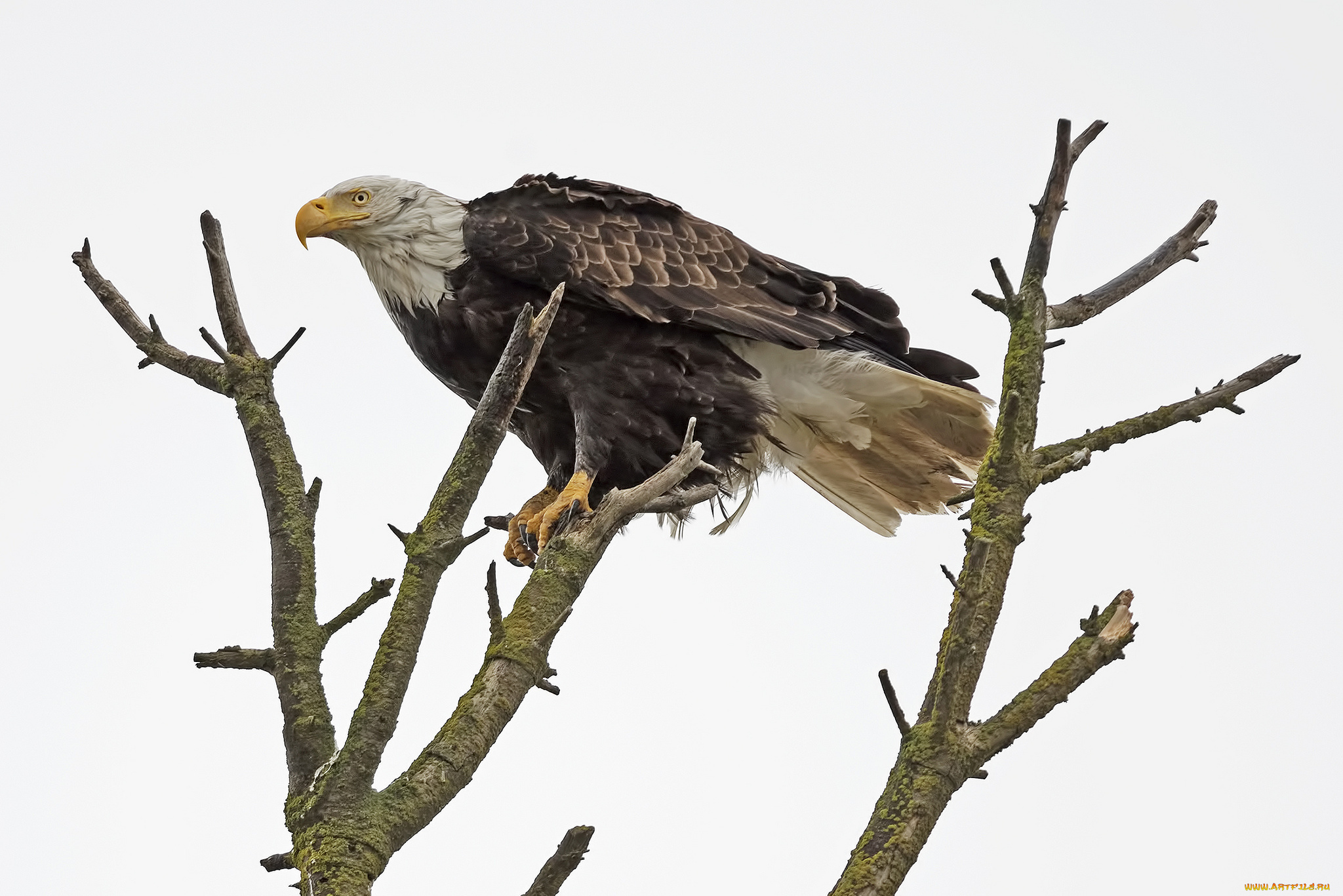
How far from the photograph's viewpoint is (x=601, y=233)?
5359mm

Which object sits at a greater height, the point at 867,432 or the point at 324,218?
the point at 867,432

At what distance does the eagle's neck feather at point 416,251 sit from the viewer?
5.26m

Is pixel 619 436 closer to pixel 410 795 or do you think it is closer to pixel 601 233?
pixel 601 233

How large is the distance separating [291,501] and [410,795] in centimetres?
104

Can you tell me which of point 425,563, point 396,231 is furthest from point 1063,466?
point 396,231

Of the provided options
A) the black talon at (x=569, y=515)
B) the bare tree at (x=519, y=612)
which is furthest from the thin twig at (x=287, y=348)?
the black talon at (x=569, y=515)

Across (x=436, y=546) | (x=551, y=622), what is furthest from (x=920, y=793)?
(x=436, y=546)

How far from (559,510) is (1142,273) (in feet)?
7.14

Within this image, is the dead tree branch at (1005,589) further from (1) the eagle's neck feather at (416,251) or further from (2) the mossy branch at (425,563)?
(1) the eagle's neck feather at (416,251)

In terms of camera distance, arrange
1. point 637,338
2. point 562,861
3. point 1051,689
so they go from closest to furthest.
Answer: point 562,861
point 1051,689
point 637,338

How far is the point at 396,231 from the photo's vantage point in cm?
538

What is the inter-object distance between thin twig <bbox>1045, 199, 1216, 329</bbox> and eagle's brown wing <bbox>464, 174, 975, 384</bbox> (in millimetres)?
1637

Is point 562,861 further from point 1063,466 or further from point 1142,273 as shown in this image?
point 1142,273

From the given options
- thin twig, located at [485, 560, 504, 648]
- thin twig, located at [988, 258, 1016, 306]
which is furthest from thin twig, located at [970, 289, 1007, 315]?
thin twig, located at [485, 560, 504, 648]
